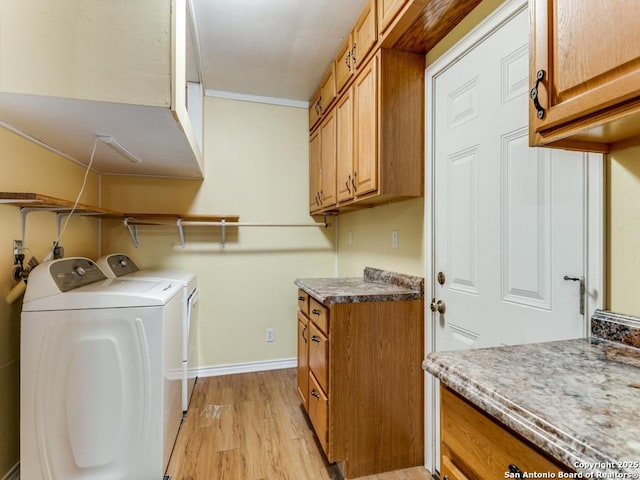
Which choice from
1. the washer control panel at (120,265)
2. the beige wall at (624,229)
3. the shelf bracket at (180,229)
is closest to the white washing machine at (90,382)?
the washer control panel at (120,265)

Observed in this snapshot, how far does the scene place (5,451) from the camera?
1.54m

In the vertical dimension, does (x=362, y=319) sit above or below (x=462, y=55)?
below

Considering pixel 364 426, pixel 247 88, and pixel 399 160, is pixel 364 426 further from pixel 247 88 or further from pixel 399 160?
pixel 247 88

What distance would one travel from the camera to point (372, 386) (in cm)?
167

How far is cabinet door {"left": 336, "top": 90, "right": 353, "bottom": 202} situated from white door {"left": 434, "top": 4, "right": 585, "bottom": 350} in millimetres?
569

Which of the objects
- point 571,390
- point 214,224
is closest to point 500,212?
point 571,390

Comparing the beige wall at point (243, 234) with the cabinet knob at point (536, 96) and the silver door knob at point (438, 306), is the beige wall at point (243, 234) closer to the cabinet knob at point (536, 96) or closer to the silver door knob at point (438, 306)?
the silver door knob at point (438, 306)

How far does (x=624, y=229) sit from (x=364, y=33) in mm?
1562

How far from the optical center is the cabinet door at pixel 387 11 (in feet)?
4.79

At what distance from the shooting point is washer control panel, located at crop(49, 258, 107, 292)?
155cm

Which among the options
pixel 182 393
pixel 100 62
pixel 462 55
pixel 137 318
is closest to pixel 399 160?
pixel 462 55

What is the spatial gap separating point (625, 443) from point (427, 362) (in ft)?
1.29

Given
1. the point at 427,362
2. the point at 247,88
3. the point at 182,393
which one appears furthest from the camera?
the point at 247,88

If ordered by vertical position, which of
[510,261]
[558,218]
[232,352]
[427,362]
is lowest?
[232,352]
